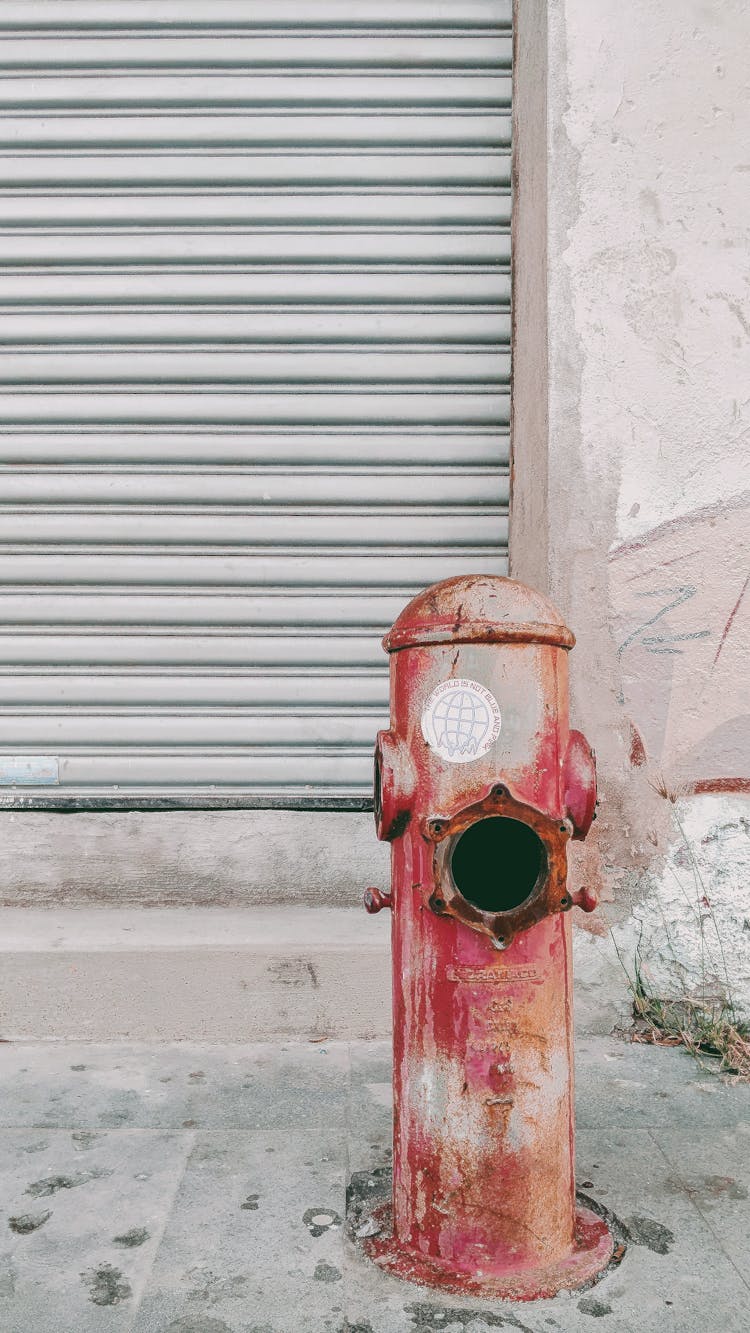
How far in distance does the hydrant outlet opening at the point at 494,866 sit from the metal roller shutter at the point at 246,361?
1469 mm

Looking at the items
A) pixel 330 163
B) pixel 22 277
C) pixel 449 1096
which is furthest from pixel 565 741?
pixel 22 277

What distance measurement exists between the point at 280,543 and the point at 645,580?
4.77 ft

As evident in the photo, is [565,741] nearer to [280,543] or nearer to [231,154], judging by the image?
[280,543]

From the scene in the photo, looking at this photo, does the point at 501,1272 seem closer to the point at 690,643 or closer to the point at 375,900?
the point at 375,900

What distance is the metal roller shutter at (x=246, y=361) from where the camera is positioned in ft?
12.6

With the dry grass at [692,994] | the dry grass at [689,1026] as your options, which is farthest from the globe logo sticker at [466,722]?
the dry grass at [689,1026]

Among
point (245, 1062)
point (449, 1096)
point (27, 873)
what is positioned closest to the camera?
point (449, 1096)

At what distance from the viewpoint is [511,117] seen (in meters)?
3.82

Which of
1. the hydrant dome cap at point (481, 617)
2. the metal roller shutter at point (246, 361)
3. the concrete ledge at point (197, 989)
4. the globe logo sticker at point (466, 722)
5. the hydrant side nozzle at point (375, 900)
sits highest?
the metal roller shutter at point (246, 361)

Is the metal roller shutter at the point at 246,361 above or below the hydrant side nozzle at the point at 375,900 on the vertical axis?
above

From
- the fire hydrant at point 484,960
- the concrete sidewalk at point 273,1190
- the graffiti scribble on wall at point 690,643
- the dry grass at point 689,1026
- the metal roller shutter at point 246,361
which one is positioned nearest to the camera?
the concrete sidewalk at point 273,1190

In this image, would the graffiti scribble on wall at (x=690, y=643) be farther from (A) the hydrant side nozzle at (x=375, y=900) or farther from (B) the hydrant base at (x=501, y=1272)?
(B) the hydrant base at (x=501, y=1272)

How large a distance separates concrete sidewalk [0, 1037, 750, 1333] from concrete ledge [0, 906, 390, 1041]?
0.07 metres

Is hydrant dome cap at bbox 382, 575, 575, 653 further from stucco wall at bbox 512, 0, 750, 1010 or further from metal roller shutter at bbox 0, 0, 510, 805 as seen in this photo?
metal roller shutter at bbox 0, 0, 510, 805
